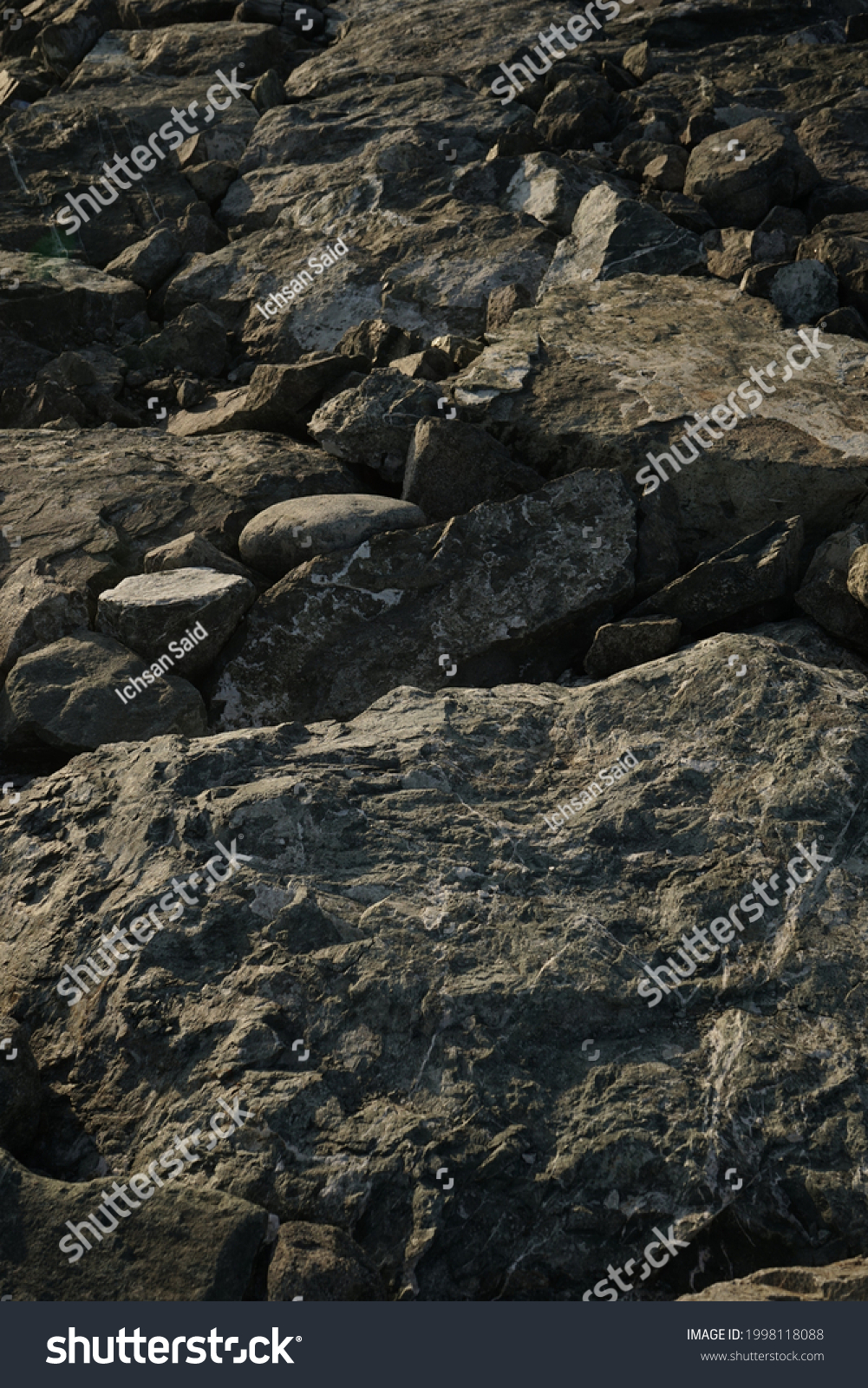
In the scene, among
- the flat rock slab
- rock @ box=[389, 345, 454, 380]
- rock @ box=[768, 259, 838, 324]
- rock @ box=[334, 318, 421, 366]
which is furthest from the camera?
rock @ box=[334, 318, 421, 366]

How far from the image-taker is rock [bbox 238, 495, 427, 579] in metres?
4.22

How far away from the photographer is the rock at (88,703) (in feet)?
12.0

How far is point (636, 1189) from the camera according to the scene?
7.38 ft

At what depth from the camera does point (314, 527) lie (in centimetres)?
423

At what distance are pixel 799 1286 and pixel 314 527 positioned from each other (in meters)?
3.04

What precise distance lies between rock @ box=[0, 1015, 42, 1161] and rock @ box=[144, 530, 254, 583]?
2.14 metres

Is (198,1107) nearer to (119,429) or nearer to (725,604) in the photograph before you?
(725,604)

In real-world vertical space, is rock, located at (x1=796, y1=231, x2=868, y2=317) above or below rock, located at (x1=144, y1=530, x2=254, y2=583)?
below

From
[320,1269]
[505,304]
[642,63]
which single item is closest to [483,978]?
[320,1269]

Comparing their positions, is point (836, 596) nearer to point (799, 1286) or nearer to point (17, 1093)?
point (799, 1286)

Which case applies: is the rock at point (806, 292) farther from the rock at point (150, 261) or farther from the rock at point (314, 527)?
the rock at point (150, 261)

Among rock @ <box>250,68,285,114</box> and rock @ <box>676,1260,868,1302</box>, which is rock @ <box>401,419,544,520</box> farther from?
rock @ <box>250,68,285,114</box>

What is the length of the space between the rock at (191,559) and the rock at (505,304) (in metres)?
2.18

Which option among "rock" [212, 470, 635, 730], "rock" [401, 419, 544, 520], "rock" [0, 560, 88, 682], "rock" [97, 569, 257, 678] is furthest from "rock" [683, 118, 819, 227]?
"rock" [0, 560, 88, 682]
